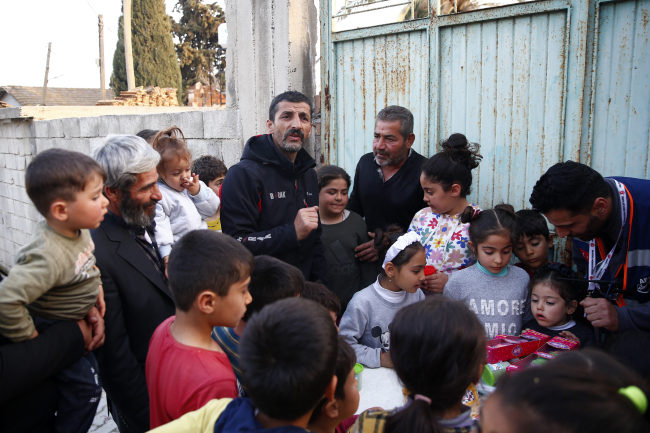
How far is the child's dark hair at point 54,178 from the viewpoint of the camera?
1590 mm

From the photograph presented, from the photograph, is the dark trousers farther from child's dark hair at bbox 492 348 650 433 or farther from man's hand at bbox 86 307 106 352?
child's dark hair at bbox 492 348 650 433

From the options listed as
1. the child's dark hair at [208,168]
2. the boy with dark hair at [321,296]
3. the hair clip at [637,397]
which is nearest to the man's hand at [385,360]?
the boy with dark hair at [321,296]

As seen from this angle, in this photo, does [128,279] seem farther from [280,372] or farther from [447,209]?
[447,209]

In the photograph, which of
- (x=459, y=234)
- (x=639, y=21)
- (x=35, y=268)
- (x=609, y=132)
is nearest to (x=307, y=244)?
(x=459, y=234)

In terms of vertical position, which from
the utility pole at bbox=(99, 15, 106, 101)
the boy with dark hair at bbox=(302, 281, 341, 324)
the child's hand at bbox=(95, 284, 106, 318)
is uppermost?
the utility pole at bbox=(99, 15, 106, 101)

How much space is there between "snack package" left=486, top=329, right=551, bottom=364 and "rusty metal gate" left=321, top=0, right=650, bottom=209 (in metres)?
1.29

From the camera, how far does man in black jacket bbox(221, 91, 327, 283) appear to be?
264 cm

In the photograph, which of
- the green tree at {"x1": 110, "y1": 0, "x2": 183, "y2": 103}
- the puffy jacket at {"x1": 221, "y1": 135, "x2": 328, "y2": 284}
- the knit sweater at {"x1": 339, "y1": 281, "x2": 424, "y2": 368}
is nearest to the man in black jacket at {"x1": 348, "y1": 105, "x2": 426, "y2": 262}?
the puffy jacket at {"x1": 221, "y1": 135, "x2": 328, "y2": 284}

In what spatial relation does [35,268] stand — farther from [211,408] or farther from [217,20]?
[217,20]

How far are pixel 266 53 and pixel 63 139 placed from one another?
4773mm

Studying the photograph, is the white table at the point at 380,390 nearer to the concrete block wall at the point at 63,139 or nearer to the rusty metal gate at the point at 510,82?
the rusty metal gate at the point at 510,82

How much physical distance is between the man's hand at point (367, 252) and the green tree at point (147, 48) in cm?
2442

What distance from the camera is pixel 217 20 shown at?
27.9 metres

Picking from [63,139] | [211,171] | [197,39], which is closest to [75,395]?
[211,171]
